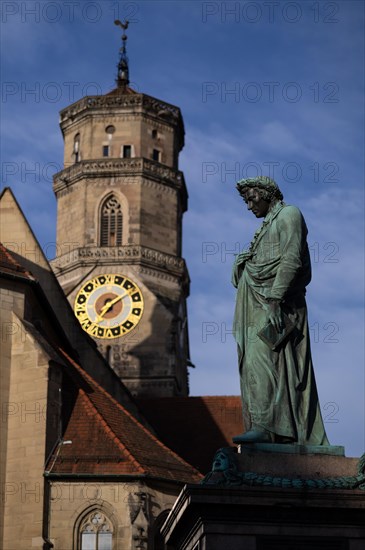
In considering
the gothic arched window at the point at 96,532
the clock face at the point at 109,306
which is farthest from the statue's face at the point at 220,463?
the clock face at the point at 109,306

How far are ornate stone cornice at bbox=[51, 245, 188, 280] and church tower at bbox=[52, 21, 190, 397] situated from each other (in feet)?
0.15

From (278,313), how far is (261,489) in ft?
5.17

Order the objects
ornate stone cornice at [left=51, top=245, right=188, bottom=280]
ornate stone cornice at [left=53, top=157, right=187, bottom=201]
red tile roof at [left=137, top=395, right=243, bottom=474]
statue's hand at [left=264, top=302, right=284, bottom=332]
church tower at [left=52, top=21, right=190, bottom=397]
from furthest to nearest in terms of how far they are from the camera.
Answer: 1. ornate stone cornice at [left=53, top=157, right=187, bottom=201]
2. ornate stone cornice at [left=51, top=245, right=188, bottom=280]
3. church tower at [left=52, top=21, right=190, bottom=397]
4. red tile roof at [left=137, top=395, right=243, bottom=474]
5. statue's hand at [left=264, top=302, right=284, bottom=332]

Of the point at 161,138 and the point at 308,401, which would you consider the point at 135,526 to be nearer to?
the point at 308,401

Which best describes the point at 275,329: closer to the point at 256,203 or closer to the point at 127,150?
the point at 256,203

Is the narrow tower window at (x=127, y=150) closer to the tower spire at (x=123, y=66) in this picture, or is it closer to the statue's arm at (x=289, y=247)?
the tower spire at (x=123, y=66)

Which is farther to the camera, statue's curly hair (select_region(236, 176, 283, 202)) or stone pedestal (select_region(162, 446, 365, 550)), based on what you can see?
statue's curly hair (select_region(236, 176, 283, 202))

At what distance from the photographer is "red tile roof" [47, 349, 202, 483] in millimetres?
29312

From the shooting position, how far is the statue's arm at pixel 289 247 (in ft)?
31.9

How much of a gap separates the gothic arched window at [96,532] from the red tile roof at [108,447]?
1.11 metres

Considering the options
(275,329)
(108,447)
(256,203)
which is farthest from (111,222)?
(275,329)

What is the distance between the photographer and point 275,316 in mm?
9633

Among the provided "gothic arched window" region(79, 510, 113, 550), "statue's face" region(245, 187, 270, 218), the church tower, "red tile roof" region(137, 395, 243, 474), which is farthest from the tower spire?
"statue's face" region(245, 187, 270, 218)

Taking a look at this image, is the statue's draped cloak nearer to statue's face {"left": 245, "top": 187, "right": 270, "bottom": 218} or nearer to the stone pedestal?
statue's face {"left": 245, "top": 187, "right": 270, "bottom": 218}
